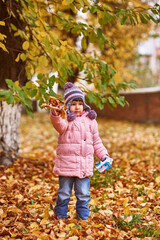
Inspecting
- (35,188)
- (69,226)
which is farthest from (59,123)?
(35,188)

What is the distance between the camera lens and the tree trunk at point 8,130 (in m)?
4.81

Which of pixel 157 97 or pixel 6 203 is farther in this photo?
pixel 157 97

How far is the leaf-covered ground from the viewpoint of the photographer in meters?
2.79

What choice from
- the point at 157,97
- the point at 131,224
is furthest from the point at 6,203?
the point at 157,97

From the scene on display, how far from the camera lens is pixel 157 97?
1152 cm

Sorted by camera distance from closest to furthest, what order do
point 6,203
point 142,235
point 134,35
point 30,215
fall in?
point 142,235
point 30,215
point 6,203
point 134,35

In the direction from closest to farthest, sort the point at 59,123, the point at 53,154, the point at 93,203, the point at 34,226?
the point at 59,123
the point at 34,226
the point at 93,203
the point at 53,154

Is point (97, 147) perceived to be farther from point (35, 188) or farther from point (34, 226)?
point (35, 188)

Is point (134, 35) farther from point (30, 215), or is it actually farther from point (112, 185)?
point (30, 215)

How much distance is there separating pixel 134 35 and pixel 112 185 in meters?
8.46

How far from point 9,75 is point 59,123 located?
2267 mm

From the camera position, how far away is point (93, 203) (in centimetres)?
354

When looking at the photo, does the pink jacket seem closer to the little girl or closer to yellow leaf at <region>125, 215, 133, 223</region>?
the little girl

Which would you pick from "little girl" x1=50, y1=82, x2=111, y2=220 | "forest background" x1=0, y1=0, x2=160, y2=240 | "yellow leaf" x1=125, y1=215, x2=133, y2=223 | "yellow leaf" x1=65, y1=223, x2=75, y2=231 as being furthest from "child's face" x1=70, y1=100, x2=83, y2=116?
"yellow leaf" x1=125, y1=215, x2=133, y2=223
